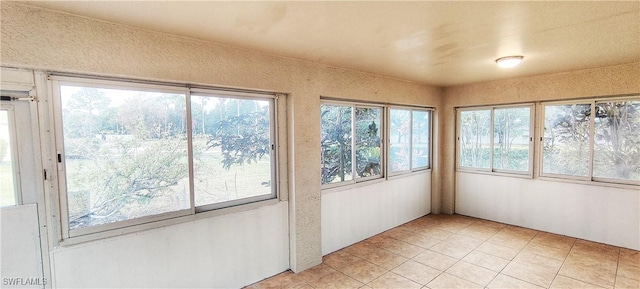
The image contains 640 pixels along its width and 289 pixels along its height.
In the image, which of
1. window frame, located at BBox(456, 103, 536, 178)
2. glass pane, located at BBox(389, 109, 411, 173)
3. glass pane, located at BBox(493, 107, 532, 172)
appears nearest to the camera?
window frame, located at BBox(456, 103, 536, 178)

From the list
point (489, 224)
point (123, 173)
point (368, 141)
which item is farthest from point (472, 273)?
point (123, 173)

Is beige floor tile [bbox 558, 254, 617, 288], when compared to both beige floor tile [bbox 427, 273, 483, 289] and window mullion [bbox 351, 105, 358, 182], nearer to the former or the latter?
beige floor tile [bbox 427, 273, 483, 289]

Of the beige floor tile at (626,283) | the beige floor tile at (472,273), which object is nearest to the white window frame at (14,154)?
the beige floor tile at (472,273)

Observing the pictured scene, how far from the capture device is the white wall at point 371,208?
3572 millimetres

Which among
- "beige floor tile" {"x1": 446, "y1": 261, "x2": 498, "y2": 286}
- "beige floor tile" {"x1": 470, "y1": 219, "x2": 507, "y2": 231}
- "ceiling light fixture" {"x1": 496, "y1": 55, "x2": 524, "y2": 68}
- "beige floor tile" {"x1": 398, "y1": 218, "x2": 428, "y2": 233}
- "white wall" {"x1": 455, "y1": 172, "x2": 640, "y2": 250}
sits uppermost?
"ceiling light fixture" {"x1": 496, "y1": 55, "x2": 524, "y2": 68}

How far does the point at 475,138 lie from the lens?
483 centimetres

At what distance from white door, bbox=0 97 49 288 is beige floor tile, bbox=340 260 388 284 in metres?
2.51

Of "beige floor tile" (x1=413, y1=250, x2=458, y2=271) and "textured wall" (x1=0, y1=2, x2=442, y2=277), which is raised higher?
"textured wall" (x1=0, y1=2, x2=442, y2=277)

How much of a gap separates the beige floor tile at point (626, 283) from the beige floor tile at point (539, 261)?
445 mm

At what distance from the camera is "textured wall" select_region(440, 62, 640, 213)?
11.2ft

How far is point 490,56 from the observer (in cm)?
297

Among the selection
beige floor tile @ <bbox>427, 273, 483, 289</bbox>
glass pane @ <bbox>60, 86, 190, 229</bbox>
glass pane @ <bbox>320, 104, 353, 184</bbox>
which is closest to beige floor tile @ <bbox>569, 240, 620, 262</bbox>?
beige floor tile @ <bbox>427, 273, 483, 289</bbox>

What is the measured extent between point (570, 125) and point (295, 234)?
4014 millimetres

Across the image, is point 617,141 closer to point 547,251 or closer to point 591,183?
point 591,183
